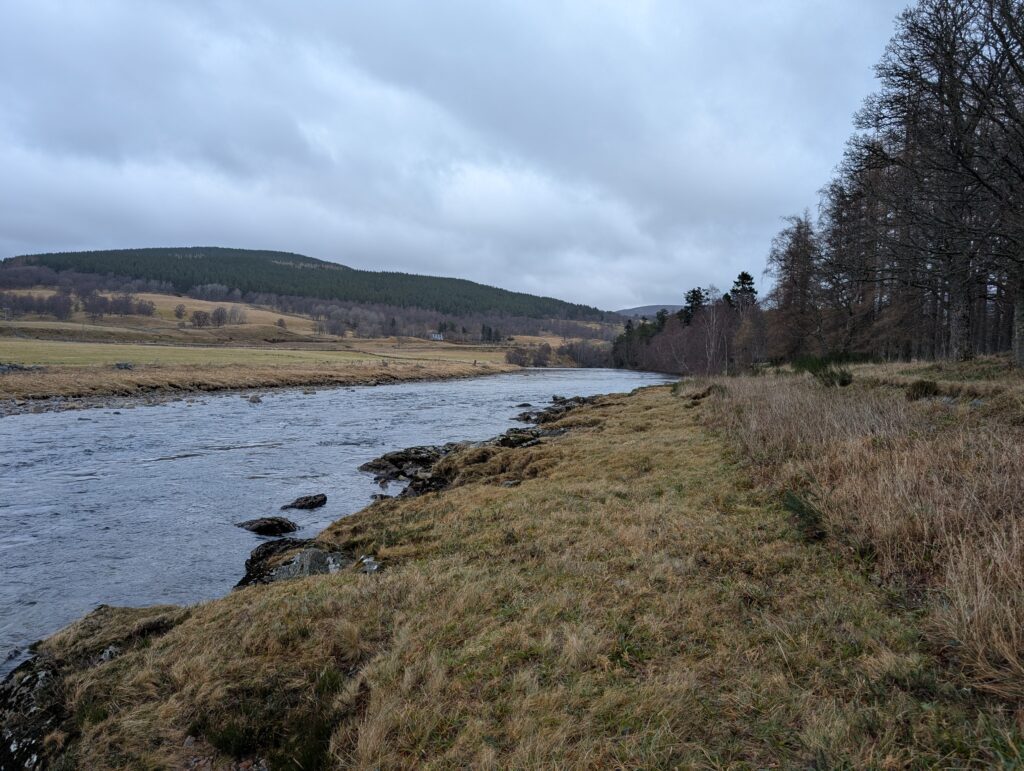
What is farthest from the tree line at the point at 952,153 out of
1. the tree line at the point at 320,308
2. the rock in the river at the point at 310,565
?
the tree line at the point at 320,308

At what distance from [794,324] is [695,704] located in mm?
40713

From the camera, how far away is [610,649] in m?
4.16

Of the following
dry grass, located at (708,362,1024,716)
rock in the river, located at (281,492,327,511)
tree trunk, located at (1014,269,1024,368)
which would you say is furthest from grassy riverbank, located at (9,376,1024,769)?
tree trunk, located at (1014,269,1024,368)

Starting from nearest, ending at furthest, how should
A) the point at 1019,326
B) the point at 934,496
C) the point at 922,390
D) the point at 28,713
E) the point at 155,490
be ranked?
the point at 28,713 → the point at 934,496 → the point at 155,490 → the point at 922,390 → the point at 1019,326

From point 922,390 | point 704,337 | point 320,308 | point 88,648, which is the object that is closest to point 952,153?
point 922,390

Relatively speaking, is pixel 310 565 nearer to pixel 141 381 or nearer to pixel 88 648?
pixel 88 648

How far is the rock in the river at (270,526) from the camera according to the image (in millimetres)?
9438

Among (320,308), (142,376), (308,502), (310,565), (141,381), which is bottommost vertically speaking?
(308,502)

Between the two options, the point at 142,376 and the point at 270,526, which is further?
the point at 142,376

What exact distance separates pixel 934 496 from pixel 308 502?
10.9m

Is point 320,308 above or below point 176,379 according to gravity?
above

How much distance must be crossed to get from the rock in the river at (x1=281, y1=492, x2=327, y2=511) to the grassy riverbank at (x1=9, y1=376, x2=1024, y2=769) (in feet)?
11.9

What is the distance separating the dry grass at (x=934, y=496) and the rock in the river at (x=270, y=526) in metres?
8.64

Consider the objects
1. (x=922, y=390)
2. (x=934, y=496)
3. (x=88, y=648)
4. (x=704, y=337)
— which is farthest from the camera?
(x=704, y=337)
